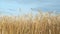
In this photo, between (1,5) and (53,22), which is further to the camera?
(1,5)

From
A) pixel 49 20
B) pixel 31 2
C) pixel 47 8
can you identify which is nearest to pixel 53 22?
pixel 49 20

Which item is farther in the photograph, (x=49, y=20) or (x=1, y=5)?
(x=1, y=5)

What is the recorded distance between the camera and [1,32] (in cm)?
142

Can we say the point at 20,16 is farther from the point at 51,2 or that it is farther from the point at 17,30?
the point at 51,2

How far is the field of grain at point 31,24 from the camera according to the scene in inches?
53.5

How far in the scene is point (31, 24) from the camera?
140 centimetres

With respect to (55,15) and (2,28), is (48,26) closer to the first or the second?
(55,15)

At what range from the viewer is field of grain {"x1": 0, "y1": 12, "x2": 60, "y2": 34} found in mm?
1359

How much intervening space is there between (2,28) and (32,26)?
315mm

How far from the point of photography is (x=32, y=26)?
4.57 feet

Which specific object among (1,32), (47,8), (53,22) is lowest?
(1,32)

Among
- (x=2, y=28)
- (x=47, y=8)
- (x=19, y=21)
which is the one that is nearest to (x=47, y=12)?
(x=47, y=8)

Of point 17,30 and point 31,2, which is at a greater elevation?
point 31,2

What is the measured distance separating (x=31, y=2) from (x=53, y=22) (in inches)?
12.4
